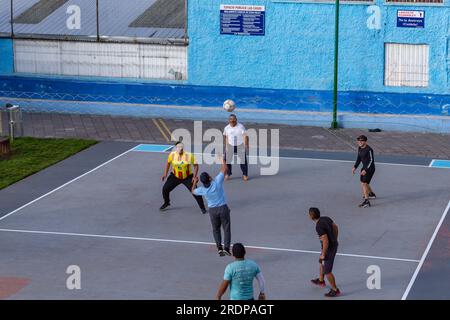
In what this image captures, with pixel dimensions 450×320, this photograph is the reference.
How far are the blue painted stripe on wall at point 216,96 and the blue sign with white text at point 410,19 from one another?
2.15 meters

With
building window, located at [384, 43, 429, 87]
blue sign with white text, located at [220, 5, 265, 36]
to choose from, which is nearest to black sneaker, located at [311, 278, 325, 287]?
building window, located at [384, 43, 429, 87]

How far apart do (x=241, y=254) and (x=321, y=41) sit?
56.7 feet

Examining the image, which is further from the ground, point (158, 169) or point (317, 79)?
point (317, 79)

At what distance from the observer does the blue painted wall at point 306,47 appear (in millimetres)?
30844

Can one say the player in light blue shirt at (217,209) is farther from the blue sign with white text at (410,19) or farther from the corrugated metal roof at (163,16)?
the corrugated metal roof at (163,16)

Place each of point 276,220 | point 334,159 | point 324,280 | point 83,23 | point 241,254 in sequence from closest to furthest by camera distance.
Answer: point 241,254
point 324,280
point 276,220
point 334,159
point 83,23

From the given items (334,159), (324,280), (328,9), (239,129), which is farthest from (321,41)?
(324,280)

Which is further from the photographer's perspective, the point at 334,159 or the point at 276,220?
the point at 334,159

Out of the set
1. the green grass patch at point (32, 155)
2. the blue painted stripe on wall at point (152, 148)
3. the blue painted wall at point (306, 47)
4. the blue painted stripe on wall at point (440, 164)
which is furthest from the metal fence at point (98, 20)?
the blue painted stripe on wall at point (440, 164)

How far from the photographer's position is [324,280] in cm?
1808

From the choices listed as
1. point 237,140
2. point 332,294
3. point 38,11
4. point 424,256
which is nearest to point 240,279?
point 332,294
